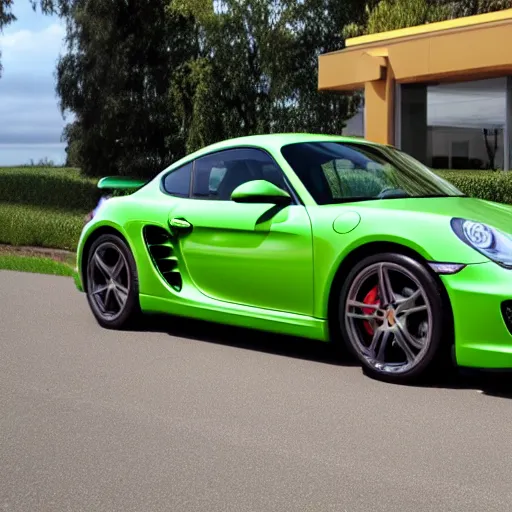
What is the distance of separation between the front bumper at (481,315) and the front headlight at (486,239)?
0.24 feet

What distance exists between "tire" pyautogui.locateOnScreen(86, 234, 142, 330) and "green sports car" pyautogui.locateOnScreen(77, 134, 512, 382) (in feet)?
0.03

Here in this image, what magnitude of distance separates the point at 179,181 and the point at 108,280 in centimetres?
96

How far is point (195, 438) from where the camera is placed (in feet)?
15.5

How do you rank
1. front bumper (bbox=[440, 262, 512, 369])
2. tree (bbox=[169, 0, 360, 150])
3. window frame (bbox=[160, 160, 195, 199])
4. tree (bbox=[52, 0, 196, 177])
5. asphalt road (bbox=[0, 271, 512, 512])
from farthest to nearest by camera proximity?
tree (bbox=[52, 0, 196, 177]) → tree (bbox=[169, 0, 360, 150]) → window frame (bbox=[160, 160, 195, 199]) → front bumper (bbox=[440, 262, 512, 369]) → asphalt road (bbox=[0, 271, 512, 512])

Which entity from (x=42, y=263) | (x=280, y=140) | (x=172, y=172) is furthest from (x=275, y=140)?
(x=42, y=263)

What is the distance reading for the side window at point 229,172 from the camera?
266 inches

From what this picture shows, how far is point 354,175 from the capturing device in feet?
21.5

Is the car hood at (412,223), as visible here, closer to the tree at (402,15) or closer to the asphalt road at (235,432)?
the asphalt road at (235,432)

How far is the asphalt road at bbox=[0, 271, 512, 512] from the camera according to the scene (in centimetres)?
393

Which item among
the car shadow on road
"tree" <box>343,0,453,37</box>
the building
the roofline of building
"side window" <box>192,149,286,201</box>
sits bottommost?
the car shadow on road

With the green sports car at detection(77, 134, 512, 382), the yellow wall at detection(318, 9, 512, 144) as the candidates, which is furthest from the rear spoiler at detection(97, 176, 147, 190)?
the yellow wall at detection(318, 9, 512, 144)

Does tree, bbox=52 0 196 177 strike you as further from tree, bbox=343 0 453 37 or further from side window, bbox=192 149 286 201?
side window, bbox=192 149 286 201

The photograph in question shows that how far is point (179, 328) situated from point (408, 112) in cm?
1478

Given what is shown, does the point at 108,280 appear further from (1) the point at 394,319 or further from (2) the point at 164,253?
(1) the point at 394,319
